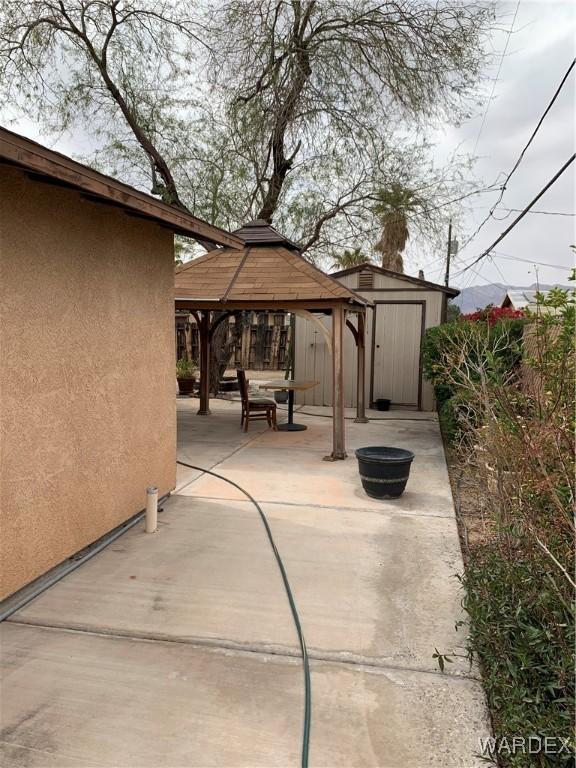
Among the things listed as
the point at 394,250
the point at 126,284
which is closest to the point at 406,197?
the point at 394,250

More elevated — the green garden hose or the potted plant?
the potted plant

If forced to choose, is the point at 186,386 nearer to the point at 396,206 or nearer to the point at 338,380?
the point at 396,206

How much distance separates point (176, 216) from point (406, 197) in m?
8.85

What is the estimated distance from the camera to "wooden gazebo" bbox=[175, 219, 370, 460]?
26.2 ft

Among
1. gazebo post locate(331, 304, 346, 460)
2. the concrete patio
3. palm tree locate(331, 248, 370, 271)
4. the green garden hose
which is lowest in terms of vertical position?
the concrete patio

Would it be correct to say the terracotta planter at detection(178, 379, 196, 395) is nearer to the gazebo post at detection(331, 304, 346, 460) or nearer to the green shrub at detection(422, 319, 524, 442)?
the green shrub at detection(422, 319, 524, 442)

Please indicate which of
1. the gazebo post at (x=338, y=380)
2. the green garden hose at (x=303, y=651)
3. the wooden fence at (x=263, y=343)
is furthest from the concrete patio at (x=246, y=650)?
the wooden fence at (x=263, y=343)

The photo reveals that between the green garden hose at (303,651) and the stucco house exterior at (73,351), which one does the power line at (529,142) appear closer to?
the stucco house exterior at (73,351)

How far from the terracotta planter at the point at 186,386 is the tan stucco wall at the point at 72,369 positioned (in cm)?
933

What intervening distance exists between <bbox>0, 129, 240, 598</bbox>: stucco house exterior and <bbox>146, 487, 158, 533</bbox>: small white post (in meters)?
0.25

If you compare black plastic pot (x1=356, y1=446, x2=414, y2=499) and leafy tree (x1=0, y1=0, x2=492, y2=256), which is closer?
black plastic pot (x1=356, y1=446, x2=414, y2=499)

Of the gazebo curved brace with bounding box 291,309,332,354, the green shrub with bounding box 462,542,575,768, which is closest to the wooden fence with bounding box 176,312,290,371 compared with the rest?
the gazebo curved brace with bounding box 291,309,332,354

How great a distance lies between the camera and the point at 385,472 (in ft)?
19.1

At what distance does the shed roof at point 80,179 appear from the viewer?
273cm
